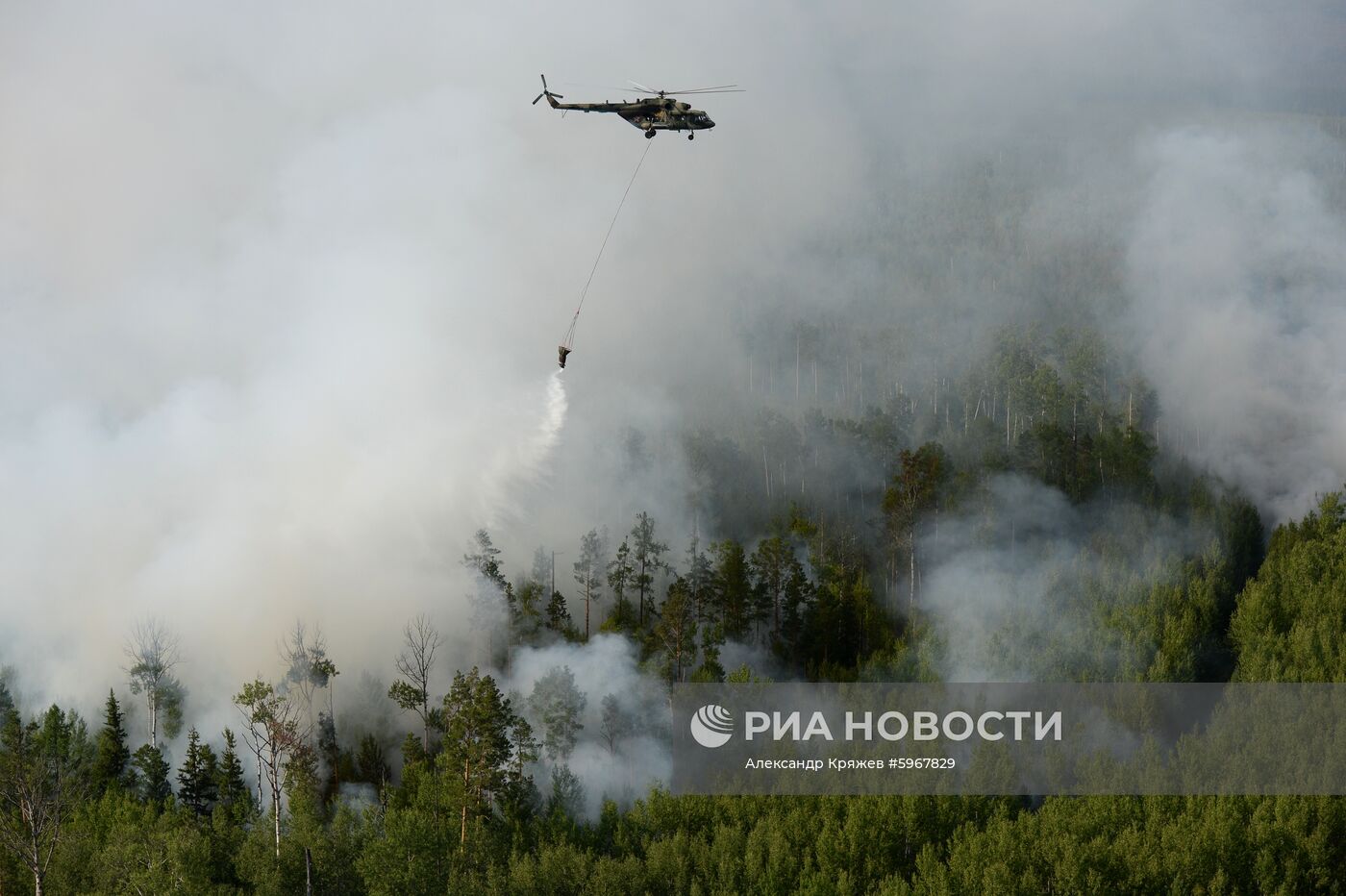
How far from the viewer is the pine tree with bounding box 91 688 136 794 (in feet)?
324

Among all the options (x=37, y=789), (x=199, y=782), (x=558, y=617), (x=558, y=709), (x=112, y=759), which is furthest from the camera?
(x=558, y=617)

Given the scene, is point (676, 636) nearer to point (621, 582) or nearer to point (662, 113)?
point (621, 582)

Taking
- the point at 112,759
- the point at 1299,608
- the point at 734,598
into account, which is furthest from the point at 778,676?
the point at 112,759

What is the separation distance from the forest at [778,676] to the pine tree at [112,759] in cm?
27

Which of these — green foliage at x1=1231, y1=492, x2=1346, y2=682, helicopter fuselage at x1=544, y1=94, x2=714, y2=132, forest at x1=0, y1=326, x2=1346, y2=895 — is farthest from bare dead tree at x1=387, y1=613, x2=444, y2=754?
green foliage at x1=1231, y1=492, x2=1346, y2=682

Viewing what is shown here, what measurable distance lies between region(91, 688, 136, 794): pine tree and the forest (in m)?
0.27

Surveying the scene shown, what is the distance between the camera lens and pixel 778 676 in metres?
109

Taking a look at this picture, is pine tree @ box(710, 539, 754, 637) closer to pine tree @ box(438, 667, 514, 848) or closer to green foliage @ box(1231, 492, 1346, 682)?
pine tree @ box(438, 667, 514, 848)

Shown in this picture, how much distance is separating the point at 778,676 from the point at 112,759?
51.8 meters

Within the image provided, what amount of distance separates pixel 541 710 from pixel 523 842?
43.1 feet

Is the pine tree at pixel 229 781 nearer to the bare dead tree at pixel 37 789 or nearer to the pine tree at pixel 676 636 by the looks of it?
the bare dead tree at pixel 37 789

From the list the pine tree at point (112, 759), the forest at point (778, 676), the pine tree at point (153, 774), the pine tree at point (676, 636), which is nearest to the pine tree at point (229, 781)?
the forest at point (778, 676)

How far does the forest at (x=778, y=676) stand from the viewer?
262 ft

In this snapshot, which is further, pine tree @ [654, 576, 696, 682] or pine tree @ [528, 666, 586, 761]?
pine tree @ [654, 576, 696, 682]
